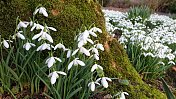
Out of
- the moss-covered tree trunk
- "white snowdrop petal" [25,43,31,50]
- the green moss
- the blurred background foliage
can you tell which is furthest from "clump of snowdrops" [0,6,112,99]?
the blurred background foliage

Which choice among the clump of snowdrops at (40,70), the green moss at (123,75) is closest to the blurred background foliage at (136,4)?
the green moss at (123,75)

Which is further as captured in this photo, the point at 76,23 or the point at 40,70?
the point at 76,23

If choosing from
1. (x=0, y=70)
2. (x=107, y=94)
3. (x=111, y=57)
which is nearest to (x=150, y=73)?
(x=111, y=57)

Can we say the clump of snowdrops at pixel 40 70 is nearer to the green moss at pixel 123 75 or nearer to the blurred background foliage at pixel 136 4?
the green moss at pixel 123 75

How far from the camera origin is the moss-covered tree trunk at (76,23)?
99.4 inches

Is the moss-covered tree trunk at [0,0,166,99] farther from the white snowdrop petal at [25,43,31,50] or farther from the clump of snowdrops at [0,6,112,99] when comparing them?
the white snowdrop petal at [25,43,31,50]

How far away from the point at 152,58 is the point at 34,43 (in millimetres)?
2240

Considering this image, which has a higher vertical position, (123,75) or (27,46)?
(27,46)

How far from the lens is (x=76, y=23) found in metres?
2.63

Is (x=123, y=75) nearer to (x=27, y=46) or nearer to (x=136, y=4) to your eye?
(x=27, y=46)

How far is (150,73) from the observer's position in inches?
154

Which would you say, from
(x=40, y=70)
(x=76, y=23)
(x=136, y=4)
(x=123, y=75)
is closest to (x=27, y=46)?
(x=40, y=70)

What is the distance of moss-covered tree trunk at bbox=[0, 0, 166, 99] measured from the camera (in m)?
2.53

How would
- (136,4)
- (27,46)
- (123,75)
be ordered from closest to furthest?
(27,46)
(123,75)
(136,4)
